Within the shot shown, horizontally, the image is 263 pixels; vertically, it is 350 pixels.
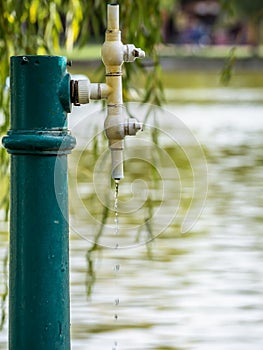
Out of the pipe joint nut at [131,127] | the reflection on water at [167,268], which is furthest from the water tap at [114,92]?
the reflection on water at [167,268]

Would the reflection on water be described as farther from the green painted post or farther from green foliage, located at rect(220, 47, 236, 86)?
green foliage, located at rect(220, 47, 236, 86)

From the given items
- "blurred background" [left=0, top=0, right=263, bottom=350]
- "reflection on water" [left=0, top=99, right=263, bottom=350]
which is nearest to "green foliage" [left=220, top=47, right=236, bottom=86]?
"blurred background" [left=0, top=0, right=263, bottom=350]

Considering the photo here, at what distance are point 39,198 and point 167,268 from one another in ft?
12.4

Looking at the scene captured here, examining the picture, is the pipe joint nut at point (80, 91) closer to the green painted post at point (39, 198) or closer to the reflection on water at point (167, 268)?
the green painted post at point (39, 198)

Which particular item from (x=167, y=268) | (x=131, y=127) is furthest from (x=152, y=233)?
(x=131, y=127)

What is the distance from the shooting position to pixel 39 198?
3338 mm

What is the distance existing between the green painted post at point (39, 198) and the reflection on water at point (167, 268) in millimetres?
178

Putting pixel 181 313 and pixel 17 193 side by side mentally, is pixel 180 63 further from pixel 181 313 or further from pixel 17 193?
pixel 17 193

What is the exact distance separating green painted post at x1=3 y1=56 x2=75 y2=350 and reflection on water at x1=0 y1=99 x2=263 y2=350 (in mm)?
178

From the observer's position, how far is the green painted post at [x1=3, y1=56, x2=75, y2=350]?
10.9 feet

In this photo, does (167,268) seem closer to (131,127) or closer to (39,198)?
(131,127)

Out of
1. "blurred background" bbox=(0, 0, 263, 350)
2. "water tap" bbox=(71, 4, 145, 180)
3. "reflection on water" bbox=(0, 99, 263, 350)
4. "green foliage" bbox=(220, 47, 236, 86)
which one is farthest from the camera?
"green foliage" bbox=(220, 47, 236, 86)

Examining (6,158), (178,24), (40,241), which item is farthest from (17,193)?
(178,24)

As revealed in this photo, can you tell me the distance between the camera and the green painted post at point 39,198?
10.9 feet
